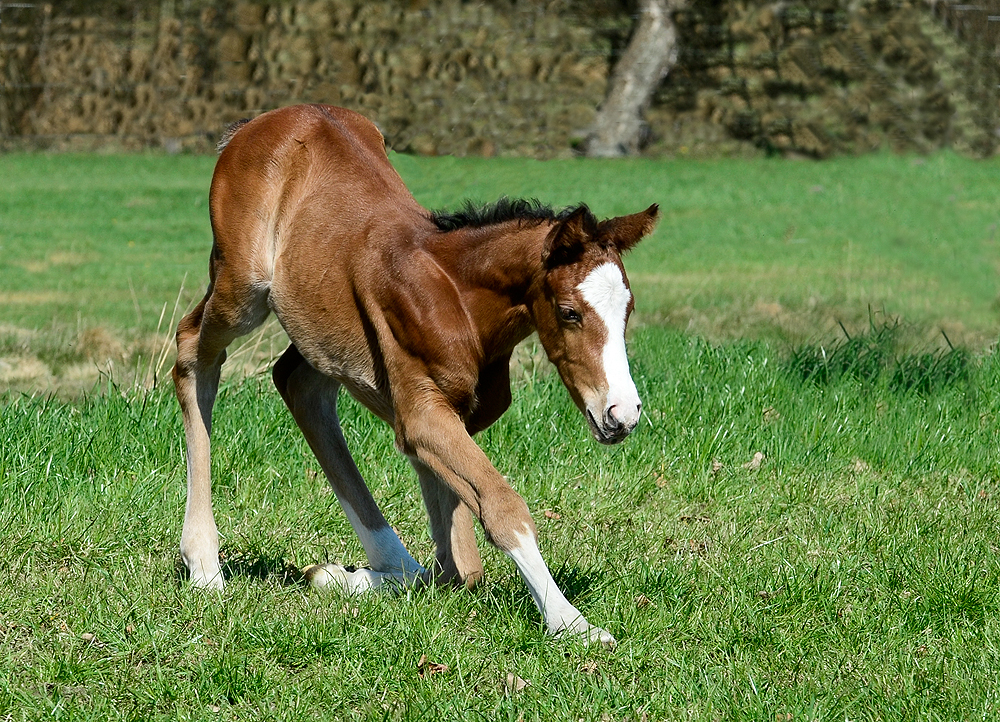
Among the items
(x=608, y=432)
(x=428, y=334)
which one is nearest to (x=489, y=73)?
(x=428, y=334)

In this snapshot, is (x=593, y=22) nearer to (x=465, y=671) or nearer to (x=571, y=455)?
(x=571, y=455)

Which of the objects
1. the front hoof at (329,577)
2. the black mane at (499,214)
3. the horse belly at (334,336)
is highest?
the black mane at (499,214)

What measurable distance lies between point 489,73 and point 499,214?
8049 millimetres

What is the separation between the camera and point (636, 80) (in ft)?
51.9

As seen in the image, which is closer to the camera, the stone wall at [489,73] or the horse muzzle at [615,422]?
→ the horse muzzle at [615,422]

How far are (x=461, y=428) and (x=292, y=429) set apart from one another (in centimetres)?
221

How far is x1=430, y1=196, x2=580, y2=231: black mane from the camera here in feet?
12.7

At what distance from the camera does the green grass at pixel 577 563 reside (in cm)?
341

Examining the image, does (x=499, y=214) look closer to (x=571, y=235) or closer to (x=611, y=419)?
(x=571, y=235)

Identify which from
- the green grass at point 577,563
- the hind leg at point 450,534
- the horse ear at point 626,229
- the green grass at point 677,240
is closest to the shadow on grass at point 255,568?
the green grass at point 577,563

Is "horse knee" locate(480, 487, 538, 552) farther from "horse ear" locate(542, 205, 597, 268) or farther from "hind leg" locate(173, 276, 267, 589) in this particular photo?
"hind leg" locate(173, 276, 267, 589)

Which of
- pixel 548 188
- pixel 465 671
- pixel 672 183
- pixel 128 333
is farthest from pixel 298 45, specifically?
pixel 465 671

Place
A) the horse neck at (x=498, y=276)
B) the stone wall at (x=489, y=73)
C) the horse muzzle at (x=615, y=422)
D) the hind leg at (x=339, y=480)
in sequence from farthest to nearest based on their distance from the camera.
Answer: the stone wall at (x=489, y=73), the hind leg at (x=339, y=480), the horse neck at (x=498, y=276), the horse muzzle at (x=615, y=422)

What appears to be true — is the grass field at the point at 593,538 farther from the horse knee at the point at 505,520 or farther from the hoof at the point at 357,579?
the horse knee at the point at 505,520
